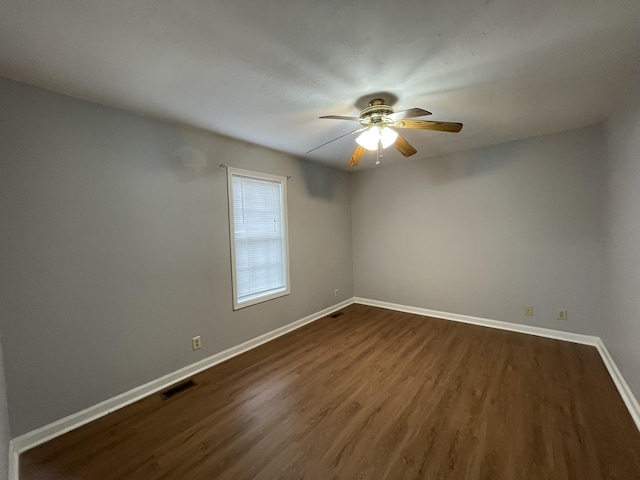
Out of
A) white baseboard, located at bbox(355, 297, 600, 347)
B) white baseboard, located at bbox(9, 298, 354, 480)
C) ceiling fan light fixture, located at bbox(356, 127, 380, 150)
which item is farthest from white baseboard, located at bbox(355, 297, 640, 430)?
ceiling fan light fixture, located at bbox(356, 127, 380, 150)

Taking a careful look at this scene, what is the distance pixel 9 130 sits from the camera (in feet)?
5.59

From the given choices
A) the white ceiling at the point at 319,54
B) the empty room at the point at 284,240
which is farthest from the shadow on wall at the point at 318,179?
the white ceiling at the point at 319,54

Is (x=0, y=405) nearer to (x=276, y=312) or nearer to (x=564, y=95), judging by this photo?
(x=276, y=312)

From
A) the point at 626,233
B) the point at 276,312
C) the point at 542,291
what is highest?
the point at 626,233

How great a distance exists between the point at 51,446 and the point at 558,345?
15.2 feet

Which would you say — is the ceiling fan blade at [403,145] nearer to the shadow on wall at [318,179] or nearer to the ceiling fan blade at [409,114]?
the ceiling fan blade at [409,114]

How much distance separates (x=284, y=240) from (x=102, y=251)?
6.43ft

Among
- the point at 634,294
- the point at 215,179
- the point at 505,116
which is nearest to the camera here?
the point at 634,294

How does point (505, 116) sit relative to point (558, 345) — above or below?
above

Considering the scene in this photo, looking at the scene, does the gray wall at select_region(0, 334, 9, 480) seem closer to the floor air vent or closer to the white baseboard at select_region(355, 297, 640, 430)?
the floor air vent

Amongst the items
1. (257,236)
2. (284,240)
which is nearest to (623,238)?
(284,240)

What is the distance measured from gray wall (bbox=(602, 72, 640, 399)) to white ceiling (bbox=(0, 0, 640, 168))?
0.93ft

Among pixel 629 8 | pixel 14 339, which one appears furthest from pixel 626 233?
pixel 14 339

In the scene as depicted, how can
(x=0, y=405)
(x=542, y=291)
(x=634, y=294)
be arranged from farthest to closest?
(x=542, y=291) → (x=634, y=294) → (x=0, y=405)
